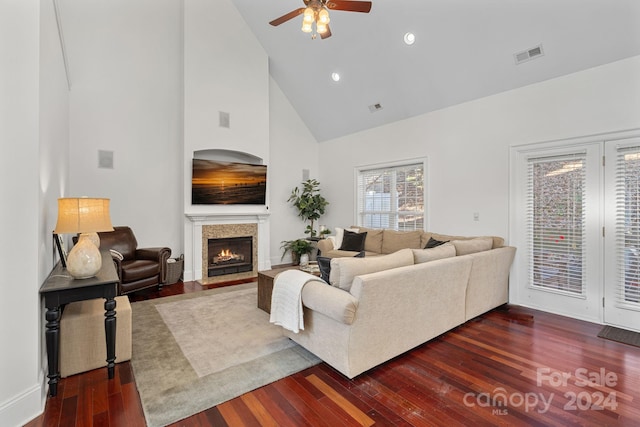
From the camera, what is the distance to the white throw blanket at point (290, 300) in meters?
2.51

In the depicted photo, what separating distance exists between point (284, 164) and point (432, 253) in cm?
484

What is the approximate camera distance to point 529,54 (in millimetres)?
3711

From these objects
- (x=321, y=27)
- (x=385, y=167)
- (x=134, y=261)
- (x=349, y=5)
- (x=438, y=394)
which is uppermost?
(x=349, y=5)

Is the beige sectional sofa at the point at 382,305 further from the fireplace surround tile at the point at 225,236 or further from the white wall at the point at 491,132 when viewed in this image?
the fireplace surround tile at the point at 225,236

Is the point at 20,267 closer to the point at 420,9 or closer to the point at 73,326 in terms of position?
the point at 73,326

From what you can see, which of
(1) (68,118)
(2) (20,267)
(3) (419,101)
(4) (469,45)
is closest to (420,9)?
(4) (469,45)

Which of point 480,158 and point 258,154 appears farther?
point 258,154

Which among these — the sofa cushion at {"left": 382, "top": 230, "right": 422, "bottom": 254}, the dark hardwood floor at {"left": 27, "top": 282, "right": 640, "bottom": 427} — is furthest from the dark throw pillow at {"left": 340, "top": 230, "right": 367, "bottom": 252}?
the dark hardwood floor at {"left": 27, "top": 282, "right": 640, "bottom": 427}

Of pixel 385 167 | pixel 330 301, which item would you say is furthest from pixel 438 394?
pixel 385 167

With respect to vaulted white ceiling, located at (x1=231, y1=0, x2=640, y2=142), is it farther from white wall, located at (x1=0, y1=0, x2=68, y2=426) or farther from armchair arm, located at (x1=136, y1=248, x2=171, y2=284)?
armchair arm, located at (x1=136, y1=248, x2=171, y2=284)

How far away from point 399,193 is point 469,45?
2.67 m

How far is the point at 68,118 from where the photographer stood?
185 inches

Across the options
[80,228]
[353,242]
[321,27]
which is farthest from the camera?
[353,242]

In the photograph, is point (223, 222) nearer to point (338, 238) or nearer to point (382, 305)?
point (338, 238)
